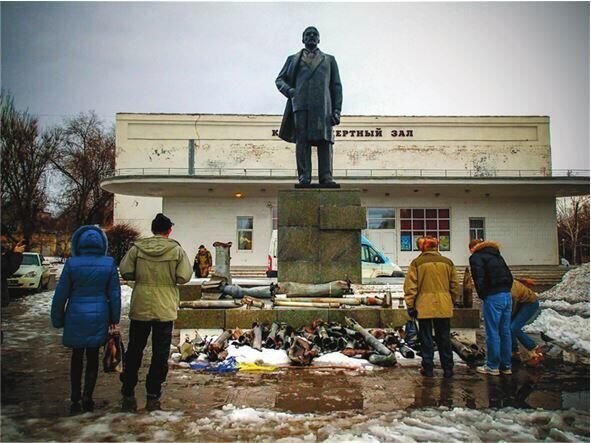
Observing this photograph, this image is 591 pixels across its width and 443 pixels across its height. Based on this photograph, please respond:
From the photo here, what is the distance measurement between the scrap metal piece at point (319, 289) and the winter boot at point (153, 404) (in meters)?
3.15

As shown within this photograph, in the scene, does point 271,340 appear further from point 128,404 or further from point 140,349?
point 128,404

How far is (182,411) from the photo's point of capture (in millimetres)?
4203

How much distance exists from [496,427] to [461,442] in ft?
1.58

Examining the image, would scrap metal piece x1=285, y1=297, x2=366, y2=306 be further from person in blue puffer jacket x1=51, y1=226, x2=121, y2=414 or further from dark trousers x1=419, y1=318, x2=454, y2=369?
person in blue puffer jacket x1=51, y1=226, x2=121, y2=414

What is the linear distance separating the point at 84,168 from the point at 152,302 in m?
38.2

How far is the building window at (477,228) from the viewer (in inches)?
1083

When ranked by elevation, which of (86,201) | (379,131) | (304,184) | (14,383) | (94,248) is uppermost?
(379,131)

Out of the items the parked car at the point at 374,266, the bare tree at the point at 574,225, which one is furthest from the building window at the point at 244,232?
the bare tree at the point at 574,225

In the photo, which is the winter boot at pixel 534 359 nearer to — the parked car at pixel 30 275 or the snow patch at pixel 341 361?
the snow patch at pixel 341 361

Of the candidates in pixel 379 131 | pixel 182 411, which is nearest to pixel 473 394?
pixel 182 411

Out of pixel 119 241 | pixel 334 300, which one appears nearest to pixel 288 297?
pixel 334 300

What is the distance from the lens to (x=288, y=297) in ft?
24.1

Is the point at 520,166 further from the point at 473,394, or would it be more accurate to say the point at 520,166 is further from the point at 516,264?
the point at 473,394

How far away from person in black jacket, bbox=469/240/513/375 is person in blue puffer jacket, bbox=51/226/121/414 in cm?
399
